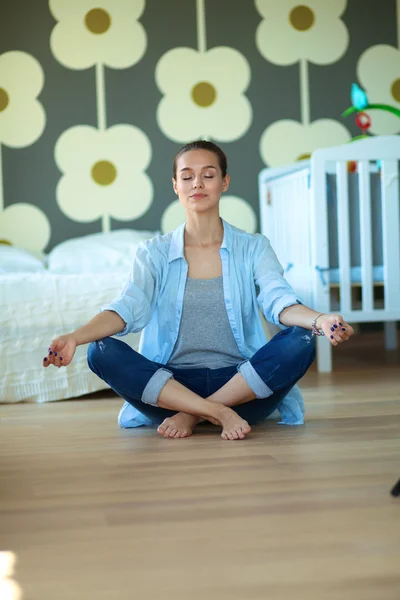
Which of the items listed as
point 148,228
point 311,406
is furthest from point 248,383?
point 148,228

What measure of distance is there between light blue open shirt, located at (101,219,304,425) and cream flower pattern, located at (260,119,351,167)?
6.37 ft

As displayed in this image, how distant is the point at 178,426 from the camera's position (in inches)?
75.0

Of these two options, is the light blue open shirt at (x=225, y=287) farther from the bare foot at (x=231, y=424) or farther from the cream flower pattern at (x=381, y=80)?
the cream flower pattern at (x=381, y=80)

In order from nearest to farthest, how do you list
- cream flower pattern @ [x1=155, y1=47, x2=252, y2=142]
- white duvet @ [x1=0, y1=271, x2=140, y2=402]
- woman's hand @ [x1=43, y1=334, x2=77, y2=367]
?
woman's hand @ [x1=43, y1=334, x2=77, y2=367] → white duvet @ [x1=0, y1=271, x2=140, y2=402] → cream flower pattern @ [x1=155, y1=47, x2=252, y2=142]

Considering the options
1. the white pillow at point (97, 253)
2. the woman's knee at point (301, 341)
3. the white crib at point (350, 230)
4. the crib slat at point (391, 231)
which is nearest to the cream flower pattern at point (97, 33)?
the white pillow at point (97, 253)

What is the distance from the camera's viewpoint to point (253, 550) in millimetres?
1083

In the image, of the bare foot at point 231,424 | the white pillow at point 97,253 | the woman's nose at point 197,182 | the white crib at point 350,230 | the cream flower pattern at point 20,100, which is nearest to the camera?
the bare foot at point 231,424

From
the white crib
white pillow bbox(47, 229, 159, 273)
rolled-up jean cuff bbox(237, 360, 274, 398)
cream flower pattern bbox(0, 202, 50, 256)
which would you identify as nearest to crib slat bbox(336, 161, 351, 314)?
the white crib

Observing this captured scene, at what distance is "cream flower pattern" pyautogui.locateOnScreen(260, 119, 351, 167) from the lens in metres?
3.92

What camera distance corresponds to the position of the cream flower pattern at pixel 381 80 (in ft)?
13.0

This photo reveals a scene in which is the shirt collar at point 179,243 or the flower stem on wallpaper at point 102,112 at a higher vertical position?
the flower stem on wallpaper at point 102,112

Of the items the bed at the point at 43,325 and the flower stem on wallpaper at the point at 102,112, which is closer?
the bed at the point at 43,325

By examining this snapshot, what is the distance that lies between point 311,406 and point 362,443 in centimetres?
55

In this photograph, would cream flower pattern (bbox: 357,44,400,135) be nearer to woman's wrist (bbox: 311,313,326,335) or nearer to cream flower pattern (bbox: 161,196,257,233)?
cream flower pattern (bbox: 161,196,257,233)
